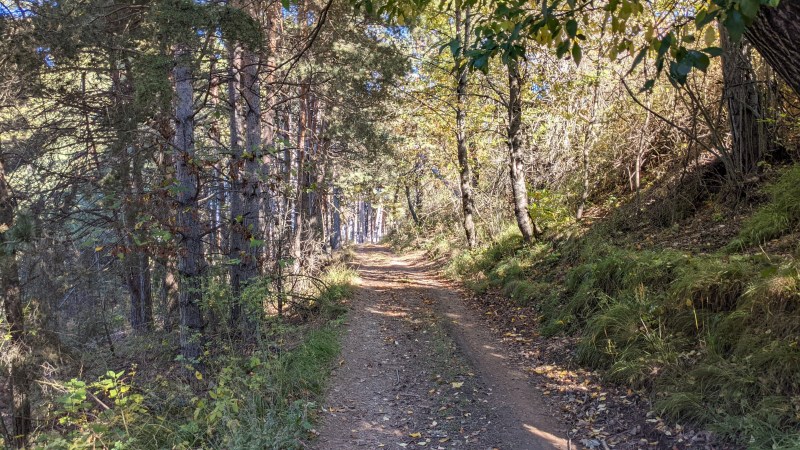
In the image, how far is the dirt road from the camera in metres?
5.00

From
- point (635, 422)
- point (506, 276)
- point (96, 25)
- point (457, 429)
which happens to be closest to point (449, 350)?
point (457, 429)

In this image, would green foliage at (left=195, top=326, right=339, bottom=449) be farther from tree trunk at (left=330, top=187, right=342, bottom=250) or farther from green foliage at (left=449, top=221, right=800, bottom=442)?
tree trunk at (left=330, top=187, right=342, bottom=250)

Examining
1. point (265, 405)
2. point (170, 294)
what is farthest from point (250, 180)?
point (170, 294)

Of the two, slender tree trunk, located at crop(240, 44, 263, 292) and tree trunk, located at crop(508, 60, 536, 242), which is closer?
slender tree trunk, located at crop(240, 44, 263, 292)

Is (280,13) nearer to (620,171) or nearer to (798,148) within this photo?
(620,171)

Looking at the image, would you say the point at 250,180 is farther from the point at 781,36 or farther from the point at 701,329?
the point at 781,36

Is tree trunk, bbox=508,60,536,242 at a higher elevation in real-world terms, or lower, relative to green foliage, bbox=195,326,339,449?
higher

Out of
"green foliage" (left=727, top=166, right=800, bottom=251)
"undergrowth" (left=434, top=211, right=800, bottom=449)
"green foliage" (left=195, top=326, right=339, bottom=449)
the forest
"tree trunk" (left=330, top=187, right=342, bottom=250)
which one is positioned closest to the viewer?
"undergrowth" (left=434, top=211, right=800, bottom=449)

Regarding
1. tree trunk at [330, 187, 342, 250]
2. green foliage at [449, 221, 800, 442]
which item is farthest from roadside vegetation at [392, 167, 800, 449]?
tree trunk at [330, 187, 342, 250]

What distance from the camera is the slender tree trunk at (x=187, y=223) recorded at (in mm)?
7684

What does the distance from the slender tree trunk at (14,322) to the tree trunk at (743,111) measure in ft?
36.3

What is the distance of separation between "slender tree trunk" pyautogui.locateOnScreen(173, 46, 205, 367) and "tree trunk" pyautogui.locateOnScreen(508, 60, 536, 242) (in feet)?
22.6

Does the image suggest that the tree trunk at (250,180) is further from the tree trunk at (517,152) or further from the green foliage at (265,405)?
the tree trunk at (517,152)

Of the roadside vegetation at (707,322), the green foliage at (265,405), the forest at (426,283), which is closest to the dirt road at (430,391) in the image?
the forest at (426,283)
